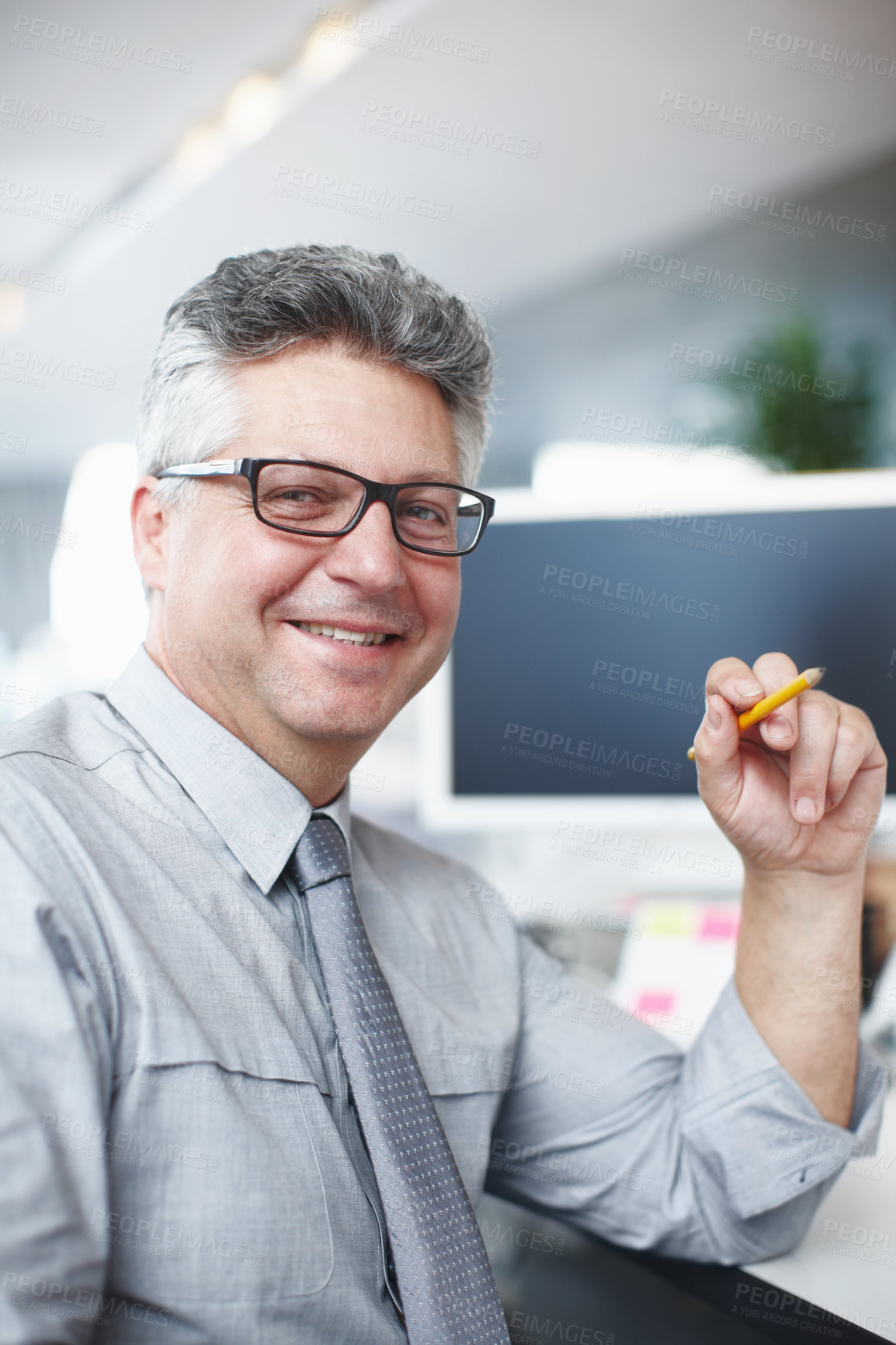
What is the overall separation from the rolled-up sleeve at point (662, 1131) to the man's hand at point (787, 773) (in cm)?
16

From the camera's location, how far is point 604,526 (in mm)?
1539

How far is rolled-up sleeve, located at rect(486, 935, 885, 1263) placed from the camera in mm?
889

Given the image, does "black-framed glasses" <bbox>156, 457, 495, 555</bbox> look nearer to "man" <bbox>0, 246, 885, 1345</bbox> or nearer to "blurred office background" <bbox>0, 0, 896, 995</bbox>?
"man" <bbox>0, 246, 885, 1345</bbox>

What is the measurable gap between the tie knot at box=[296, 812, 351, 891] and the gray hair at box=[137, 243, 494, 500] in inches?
13.2

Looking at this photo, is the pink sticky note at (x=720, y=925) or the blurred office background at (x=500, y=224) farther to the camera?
the blurred office background at (x=500, y=224)

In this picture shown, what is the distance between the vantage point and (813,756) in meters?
0.87

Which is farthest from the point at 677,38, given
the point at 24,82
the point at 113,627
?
the point at 113,627

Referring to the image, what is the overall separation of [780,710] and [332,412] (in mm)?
476

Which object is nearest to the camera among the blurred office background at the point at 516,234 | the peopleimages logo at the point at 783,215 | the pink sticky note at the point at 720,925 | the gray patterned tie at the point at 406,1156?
the gray patterned tie at the point at 406,1156

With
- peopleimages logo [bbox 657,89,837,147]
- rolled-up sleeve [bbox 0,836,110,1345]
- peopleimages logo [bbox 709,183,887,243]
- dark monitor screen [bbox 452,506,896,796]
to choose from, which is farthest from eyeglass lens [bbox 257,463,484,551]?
peopleimages logo [bbox 709,183,887,243]

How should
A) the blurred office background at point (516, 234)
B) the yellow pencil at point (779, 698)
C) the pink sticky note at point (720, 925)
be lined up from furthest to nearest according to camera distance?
1. the blurred office background at point (516, 234)
2. the pink sticky note at point (720, 925)
3. the yellow pencil at point (779, 698)

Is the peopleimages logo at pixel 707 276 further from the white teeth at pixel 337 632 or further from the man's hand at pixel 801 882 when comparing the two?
the white teeth at pixel 337 632

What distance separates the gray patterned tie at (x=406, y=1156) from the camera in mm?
683

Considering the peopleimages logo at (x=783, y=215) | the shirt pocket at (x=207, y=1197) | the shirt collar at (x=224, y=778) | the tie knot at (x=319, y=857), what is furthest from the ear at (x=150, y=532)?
the peopleimages logo at (x=783, y=215)
